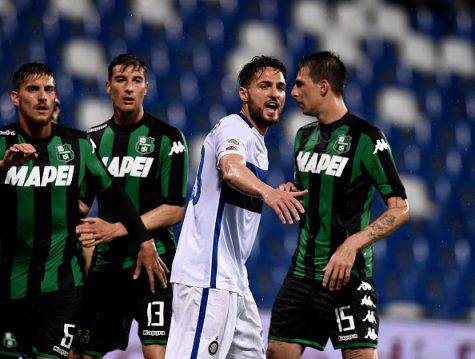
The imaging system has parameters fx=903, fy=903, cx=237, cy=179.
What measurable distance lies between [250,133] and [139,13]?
4464mm

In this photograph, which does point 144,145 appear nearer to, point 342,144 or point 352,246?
point 342,144

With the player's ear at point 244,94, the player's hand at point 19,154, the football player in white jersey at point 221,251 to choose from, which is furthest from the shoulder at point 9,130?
the player's ear at point 244,94

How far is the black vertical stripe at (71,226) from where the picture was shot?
4.07 meters

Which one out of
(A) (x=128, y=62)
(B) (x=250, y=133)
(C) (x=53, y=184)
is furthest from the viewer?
(A) (x=128, y=62)

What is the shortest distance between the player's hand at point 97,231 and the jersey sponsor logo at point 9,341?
1.73ft

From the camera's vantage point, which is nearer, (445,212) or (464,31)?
(445,212)

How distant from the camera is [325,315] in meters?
4.15

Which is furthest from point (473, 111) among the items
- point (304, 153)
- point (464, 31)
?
point (304, 153)

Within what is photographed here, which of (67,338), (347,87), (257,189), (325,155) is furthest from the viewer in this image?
(347,87)

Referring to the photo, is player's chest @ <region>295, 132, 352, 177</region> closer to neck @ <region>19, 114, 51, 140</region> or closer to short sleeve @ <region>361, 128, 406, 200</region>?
short sleeve @ <region>361, 128, 406, 200</region>

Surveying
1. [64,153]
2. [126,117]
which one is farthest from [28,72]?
[126,117]

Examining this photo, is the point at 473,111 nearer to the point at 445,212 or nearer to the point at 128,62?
the point at 445,212

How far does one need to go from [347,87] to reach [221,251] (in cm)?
496

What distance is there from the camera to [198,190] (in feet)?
12.1
